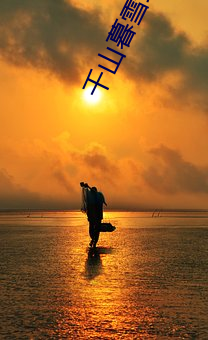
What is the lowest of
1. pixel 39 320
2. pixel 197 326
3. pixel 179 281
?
pixel 39 320

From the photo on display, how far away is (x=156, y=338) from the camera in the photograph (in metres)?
7.18

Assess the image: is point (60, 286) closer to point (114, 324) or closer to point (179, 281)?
point (179, 281)

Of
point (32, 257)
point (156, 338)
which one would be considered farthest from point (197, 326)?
point (32, 257)

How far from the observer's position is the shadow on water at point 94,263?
1376cm

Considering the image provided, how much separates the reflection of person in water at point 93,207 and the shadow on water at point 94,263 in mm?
1178

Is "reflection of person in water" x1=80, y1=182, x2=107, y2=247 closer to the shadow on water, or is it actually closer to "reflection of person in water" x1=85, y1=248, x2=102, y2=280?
the shadow on water

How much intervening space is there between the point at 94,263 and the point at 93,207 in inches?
255

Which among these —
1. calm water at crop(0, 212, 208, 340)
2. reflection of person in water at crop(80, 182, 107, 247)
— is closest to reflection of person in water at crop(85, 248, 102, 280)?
calm water at crop(0, 212, 208, 340)

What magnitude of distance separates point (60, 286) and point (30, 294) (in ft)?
3.76

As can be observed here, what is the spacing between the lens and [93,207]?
74.5 ft

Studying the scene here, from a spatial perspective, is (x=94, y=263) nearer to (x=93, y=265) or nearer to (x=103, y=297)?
(x=93, y=265)

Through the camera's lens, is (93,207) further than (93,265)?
Yes

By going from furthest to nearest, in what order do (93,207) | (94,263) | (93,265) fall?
1. (93,207)
2. (94,263)
3. (93,265)

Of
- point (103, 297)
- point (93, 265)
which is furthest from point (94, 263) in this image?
point (103, 297)
